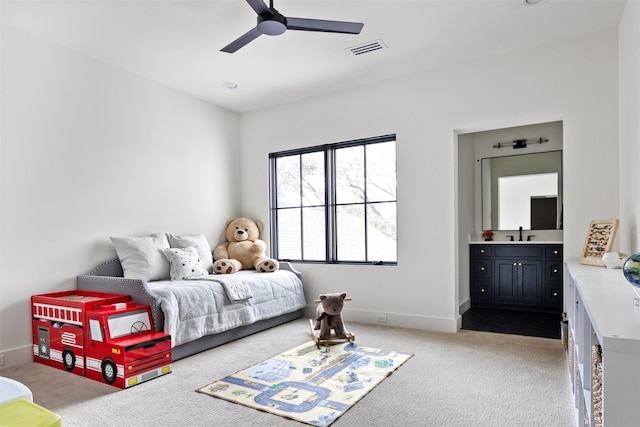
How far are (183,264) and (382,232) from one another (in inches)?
80.3

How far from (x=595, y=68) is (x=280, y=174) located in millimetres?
3318

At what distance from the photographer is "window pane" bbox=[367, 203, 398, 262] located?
4312mm

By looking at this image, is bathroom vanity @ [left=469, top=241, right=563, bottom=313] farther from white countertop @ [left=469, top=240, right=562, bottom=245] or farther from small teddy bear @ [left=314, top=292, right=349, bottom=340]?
small teddy bear @ [left=314, top=292, right=349, bottom=340]

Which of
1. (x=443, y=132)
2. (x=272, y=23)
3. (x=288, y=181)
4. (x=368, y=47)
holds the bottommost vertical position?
(x=288, y=181)

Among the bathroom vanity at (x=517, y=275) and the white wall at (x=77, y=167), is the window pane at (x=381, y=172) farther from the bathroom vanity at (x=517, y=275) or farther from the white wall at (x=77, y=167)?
the white wall at (x=77, y=167)

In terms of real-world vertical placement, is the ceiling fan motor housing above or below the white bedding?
above

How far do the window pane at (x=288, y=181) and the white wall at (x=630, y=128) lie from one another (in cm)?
314

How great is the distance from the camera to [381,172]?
439cm

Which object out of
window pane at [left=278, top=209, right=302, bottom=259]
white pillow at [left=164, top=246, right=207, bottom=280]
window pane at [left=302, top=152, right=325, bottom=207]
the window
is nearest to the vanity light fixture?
the window

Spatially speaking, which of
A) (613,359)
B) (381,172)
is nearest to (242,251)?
(381,172)

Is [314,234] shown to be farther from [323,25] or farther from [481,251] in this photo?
[323,25]

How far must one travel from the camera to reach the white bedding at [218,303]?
10.2ft

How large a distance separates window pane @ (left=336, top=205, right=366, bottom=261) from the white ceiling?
1396 mm

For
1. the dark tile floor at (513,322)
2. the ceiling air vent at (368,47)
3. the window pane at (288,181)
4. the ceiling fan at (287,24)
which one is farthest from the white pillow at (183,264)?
the dark tile floor at (513,322)
